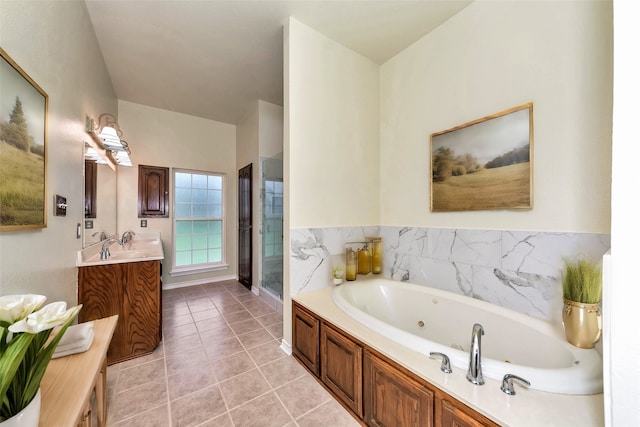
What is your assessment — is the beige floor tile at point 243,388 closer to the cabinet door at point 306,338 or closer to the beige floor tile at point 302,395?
the beige floor tile at point 302,395

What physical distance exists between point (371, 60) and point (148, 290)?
3.14 metres

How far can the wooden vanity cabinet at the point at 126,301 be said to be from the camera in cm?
187

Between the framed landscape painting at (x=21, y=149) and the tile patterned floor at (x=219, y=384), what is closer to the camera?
the framed landscape painting at (x=21, y=149)

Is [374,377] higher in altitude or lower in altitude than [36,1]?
lower

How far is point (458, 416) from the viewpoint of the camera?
0.94 metres

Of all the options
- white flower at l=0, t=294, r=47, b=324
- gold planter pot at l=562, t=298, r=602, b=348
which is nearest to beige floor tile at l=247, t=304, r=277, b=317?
white flower at l=0, t=294, r=47, b=324

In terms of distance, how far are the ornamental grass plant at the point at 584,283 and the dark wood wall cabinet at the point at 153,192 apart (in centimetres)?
462

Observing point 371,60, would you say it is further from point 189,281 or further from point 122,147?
point 189,281

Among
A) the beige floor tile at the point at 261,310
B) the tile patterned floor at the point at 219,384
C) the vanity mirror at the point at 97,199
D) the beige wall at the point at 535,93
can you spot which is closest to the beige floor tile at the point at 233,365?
the tile patterned floor at the point at 219,384

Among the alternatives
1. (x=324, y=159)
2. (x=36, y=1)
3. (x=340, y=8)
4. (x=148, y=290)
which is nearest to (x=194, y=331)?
(x=148, y=290)

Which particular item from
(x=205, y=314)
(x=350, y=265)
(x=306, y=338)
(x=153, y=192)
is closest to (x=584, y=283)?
(x=350, y=265)

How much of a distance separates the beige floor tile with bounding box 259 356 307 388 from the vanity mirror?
6.14 feet

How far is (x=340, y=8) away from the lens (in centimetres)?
192

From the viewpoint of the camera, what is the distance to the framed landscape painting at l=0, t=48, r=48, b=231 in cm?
91
